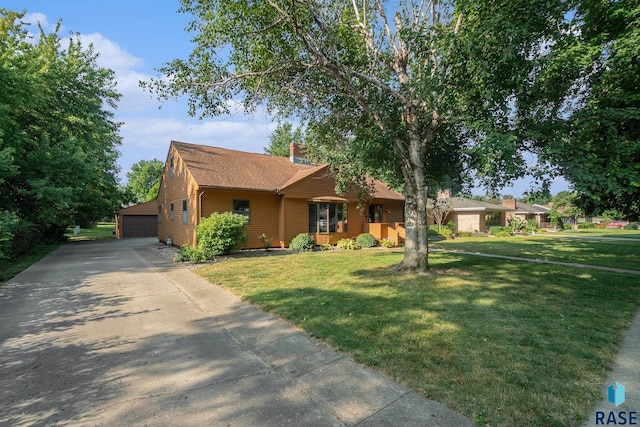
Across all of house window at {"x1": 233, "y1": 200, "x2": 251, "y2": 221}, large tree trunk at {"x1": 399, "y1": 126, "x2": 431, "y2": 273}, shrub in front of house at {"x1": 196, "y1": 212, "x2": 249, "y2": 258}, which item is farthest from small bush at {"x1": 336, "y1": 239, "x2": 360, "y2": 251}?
large tree trunk at {"x1": 399, "y1": 126, "x2": 431, "y2": 273}

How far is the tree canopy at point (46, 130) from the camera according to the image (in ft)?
38.4

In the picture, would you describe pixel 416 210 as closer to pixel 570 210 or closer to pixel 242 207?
pixel 242 207

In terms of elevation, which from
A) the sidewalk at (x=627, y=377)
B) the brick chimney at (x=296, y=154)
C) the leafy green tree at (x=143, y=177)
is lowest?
the sidewalk at (x=627, y=377)

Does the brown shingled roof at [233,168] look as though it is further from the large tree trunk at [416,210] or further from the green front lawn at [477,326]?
the large tree trunk at [416,210]

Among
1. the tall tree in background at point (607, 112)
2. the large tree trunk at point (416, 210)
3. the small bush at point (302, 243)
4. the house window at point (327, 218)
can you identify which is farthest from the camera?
the house window at point (327, 218)

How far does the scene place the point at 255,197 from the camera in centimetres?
1545

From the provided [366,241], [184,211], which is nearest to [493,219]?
[366,241]

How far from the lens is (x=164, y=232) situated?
2002cm

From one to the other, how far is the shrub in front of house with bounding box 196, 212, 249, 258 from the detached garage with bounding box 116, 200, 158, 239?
69.2ft

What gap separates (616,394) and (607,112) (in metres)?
4.75

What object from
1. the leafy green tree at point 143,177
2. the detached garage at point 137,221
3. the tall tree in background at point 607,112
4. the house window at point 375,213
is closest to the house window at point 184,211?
the house window at point 375,213

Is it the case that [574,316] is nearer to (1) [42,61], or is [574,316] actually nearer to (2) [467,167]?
(2) [467,167]

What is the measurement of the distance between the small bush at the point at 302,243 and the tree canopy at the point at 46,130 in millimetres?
9544

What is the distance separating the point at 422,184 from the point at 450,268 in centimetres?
309
